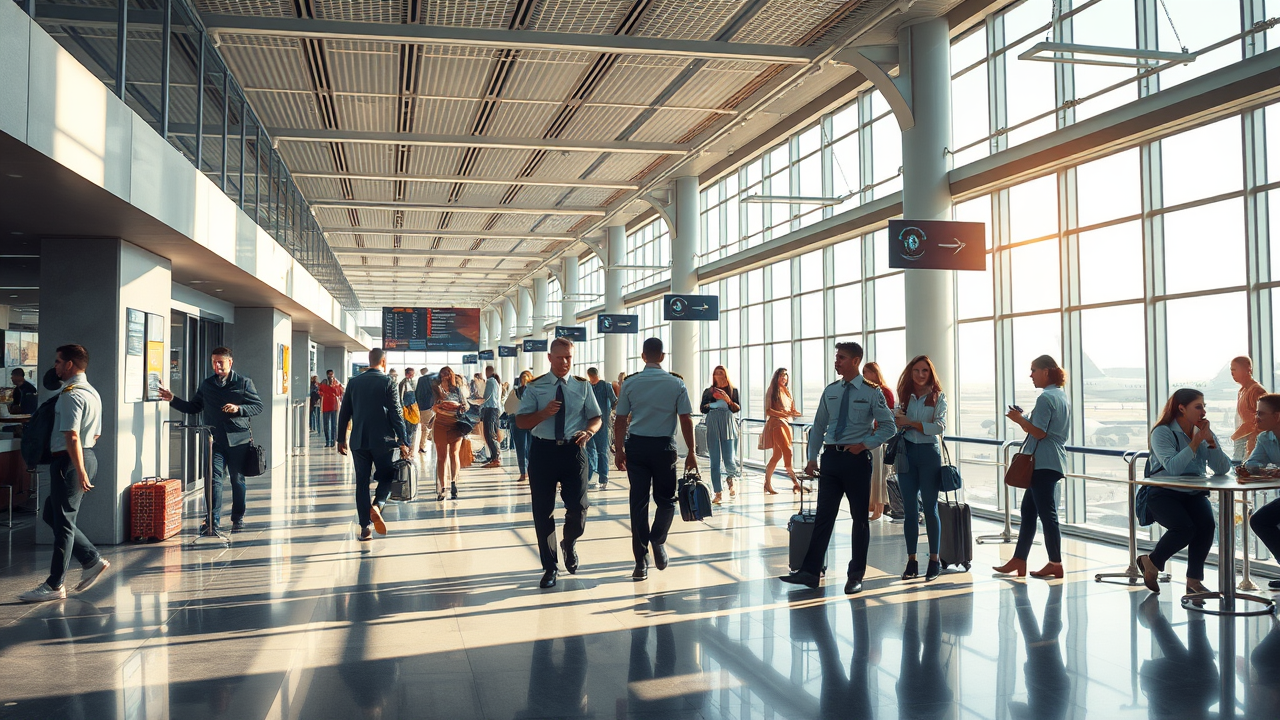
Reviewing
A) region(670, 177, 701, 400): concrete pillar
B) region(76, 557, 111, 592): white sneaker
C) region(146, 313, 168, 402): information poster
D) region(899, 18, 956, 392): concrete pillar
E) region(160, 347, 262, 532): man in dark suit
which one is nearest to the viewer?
region(76, 557, 111, 592): white sneaker

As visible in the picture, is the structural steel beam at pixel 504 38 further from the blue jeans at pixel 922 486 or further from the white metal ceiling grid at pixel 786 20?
the blue jeans at pixel 922 486

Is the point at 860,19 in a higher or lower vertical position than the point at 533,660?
higher

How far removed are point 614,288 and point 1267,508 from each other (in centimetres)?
2210

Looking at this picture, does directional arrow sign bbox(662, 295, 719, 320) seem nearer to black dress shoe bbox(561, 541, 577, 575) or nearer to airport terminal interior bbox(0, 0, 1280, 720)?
airport terminal interior bbox(0, 0, 1280, 720)

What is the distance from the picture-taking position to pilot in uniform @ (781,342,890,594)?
6.79 m

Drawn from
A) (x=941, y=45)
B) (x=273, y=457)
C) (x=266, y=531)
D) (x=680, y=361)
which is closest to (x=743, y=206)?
(x=680, y=361)

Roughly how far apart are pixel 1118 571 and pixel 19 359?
15.2 m

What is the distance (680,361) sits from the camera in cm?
2119

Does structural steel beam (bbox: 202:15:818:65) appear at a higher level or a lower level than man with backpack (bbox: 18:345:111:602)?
higher

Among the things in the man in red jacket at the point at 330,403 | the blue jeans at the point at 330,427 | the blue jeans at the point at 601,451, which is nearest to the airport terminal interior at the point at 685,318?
the blue jeans at the point at 601,451

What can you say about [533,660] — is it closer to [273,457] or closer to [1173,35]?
[1173,35]

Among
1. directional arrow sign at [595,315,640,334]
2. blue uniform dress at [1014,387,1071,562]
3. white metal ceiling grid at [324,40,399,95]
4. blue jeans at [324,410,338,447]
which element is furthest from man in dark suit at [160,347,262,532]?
directional arrow sign at [595,315,640,334]

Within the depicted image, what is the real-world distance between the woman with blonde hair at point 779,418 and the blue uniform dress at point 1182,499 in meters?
5.88

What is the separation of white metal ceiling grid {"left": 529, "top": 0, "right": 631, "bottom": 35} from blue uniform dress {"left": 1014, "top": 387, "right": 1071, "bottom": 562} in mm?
6414
